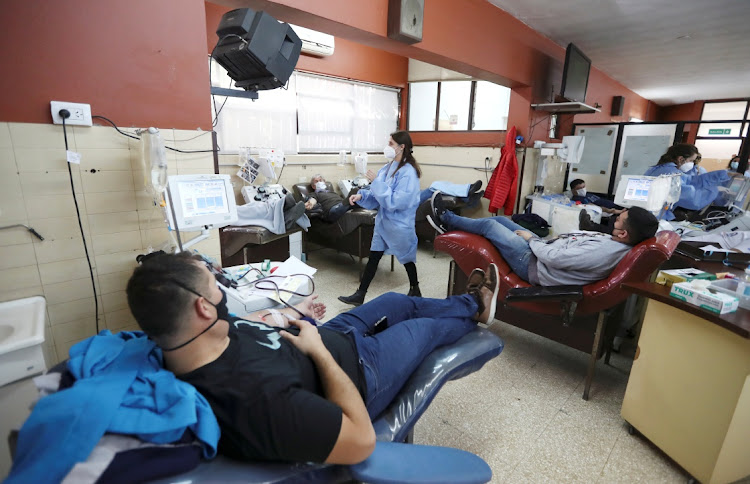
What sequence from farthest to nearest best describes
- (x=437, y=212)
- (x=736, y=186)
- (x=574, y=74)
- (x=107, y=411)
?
(x=574, y=74) < (x=736, y=186) < (x=437, y=212) < (x=107, y=411)

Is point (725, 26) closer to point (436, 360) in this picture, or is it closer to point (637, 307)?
point (637, 307)

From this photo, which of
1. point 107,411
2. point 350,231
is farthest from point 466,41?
point 107,411

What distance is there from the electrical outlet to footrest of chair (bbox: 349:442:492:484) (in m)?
1.71

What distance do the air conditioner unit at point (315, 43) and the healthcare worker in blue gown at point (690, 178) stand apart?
3.74m

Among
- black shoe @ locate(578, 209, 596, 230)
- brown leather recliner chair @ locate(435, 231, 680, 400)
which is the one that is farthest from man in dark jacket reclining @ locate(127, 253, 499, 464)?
black shoe @ locate(578, 209, 596, 230)

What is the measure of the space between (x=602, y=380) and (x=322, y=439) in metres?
2.01

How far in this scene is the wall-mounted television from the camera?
3.81 metres

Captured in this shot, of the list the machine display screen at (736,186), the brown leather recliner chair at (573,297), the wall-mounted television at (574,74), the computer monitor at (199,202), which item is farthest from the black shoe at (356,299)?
the machine display screen at (736,186)

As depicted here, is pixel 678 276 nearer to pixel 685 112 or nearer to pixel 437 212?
pixel 437 212

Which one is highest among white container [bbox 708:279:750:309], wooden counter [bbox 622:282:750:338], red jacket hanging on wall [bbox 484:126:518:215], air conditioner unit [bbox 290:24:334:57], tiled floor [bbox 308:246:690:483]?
air conditioner unit [bbox 290:24:334:57]

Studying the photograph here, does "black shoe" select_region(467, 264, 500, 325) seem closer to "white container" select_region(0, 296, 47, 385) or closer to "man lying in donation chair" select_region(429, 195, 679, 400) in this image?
"man lying in donation chair" select_region(429, 195, 679, 400)

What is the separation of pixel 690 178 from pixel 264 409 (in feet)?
14.7

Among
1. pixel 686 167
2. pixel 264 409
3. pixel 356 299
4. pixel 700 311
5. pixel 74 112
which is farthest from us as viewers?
pixel 686 167

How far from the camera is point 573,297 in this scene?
1.87 meters
